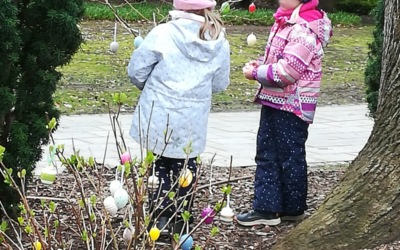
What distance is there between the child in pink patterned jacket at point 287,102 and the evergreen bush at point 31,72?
119 centimetres

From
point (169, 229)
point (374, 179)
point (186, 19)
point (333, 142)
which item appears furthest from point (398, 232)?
point (333, 142)

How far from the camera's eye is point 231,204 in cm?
495

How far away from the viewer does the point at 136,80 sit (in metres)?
3.98

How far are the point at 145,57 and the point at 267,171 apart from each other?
1166 mm

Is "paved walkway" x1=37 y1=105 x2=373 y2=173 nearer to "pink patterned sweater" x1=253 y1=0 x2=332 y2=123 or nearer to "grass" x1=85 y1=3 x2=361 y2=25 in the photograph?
"pink patterned sweater" x1=253 y1=0 x2=332 y2=123

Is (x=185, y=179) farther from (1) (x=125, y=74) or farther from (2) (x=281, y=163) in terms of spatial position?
(1) (x=125, y=74)

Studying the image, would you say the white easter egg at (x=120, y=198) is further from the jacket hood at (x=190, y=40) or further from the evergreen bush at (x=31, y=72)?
the jacket hood at (x=190, y=40)

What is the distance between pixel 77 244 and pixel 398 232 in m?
1.81

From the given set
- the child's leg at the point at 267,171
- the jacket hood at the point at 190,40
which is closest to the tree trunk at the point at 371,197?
the child's leg at the point at 267,171

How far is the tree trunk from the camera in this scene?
12.2 feet

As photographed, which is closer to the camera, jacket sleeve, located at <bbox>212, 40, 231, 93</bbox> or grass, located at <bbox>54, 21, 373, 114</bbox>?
jacket sleeve, located at <bbox>212, 40, 231, 93</bbox>

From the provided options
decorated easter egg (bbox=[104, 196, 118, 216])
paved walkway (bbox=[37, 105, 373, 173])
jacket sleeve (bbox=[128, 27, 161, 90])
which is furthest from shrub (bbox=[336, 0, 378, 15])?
decorated easter egg (bbox=[104, 196, 118, 216])

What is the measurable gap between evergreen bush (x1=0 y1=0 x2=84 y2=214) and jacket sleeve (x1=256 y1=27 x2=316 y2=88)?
118 cm

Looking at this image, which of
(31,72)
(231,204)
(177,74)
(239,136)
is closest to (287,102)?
(177,74)
